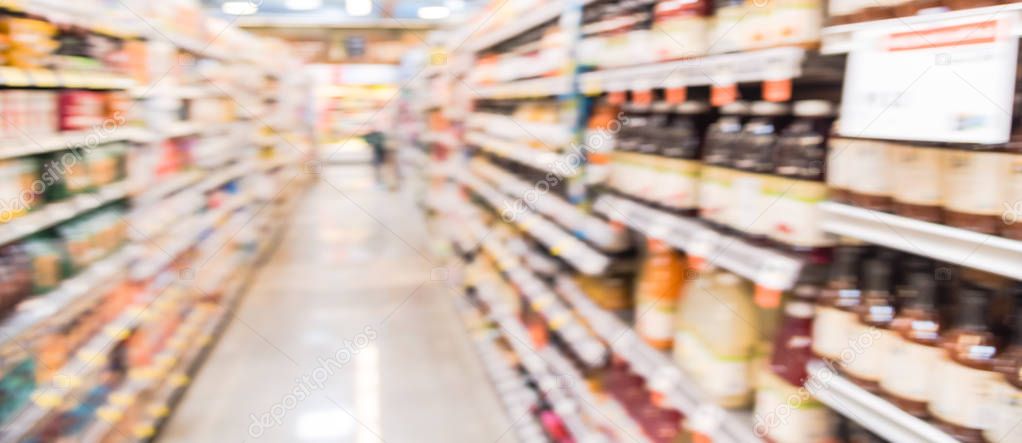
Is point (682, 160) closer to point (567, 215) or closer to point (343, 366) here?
point (567, 215)

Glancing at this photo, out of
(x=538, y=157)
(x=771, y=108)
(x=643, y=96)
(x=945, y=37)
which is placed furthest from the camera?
(x=538, y=157)

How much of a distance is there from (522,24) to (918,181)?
2639 millimetres

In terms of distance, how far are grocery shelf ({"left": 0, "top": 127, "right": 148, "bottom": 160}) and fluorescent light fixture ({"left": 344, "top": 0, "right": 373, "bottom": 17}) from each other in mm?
11870

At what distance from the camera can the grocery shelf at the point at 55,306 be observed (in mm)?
2453

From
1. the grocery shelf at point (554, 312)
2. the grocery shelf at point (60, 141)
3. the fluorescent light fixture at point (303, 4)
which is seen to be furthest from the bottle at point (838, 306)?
the fluorescent light fixture at point (303, 4)

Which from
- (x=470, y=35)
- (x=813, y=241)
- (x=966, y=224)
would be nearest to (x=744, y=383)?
(x=813, y=241)

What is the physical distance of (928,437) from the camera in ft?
3.96

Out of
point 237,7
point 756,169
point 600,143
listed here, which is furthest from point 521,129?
point 237,7

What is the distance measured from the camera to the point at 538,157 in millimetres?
3545

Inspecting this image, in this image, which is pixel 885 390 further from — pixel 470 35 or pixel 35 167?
pixel 470 35

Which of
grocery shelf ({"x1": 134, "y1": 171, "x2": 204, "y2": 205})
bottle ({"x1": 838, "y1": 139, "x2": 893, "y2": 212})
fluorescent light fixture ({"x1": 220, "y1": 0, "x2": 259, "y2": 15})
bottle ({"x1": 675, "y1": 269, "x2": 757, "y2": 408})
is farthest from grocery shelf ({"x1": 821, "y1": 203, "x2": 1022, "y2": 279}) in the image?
fluorescent light fixture ({"x1": 220, "y1": 0, "x2": 259, "y2": 15})

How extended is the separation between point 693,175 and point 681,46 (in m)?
0.36

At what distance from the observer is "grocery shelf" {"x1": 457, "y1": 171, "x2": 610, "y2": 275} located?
2602mm

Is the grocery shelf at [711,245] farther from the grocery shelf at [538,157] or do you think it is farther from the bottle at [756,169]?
the grocery shelf at [538,157]
